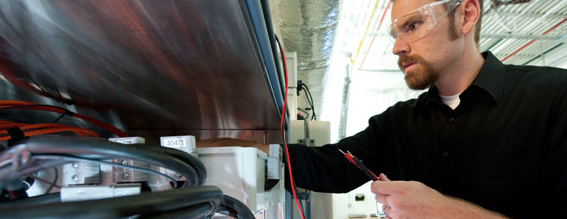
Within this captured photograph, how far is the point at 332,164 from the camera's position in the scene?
1.01 meters

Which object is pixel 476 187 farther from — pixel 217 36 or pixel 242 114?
pixel 217 36

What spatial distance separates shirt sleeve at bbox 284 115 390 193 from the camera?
0.96 meters

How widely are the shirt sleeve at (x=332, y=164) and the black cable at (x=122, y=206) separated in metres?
0.63

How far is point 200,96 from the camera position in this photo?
0.63 meters

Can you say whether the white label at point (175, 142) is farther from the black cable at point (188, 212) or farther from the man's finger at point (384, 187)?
the man's finger at point (384, 187)

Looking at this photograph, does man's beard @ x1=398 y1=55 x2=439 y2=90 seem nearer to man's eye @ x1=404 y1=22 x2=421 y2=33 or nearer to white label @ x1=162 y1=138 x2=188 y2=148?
man's eye @ x1=404 y1=22 x2=421 y2=33

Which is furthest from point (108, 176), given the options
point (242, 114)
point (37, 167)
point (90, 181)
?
point (242, 114)

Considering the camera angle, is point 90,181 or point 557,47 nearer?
point 90,181

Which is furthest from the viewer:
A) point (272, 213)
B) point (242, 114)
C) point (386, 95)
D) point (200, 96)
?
point (386, 95)

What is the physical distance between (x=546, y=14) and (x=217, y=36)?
3.07 meters

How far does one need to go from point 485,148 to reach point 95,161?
97 cm

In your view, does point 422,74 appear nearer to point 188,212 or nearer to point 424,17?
point 424,17

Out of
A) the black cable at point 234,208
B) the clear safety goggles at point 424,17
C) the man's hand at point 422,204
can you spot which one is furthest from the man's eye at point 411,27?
the black cable at point 234,208

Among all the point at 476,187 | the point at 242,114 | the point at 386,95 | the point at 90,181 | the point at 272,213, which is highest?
the point at 386,95
